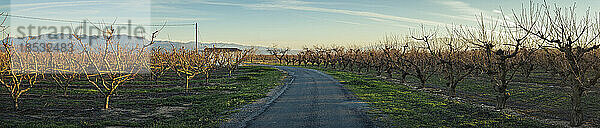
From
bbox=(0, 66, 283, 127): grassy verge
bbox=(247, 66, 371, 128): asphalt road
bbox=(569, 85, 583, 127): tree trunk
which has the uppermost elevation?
bbox=(569, 85, 583, 127): tree trunk

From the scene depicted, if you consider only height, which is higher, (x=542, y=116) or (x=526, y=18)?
(x=526, y=18)

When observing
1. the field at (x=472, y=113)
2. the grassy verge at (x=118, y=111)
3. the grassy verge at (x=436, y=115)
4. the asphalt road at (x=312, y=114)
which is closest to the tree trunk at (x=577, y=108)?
the field at (x=472, y=113)

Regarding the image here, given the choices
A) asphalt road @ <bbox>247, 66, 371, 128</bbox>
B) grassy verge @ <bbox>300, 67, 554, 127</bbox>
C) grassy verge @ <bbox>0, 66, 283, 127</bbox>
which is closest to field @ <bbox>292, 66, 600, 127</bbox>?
grassy verge @ <bbox>300, 67, 554, 127</bbox>

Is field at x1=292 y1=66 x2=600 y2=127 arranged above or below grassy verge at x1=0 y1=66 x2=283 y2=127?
above

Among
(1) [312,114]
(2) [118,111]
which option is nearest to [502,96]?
(1) [312,114]

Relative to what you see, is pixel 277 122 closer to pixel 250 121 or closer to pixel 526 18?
pixel 250 121

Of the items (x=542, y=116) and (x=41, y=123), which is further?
(x=542, y=116)

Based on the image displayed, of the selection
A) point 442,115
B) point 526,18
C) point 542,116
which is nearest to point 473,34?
point 526,18

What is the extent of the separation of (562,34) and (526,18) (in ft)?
5.88

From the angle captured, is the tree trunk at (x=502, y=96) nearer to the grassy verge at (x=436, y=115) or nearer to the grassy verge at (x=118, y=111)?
the grassy verge at (x=436, y=115)

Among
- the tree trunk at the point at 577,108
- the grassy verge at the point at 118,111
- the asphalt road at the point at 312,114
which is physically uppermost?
the tree trunk at the point at 577,108

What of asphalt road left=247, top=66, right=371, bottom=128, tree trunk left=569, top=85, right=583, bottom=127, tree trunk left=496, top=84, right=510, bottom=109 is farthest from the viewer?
tree trunk left=496, top=84, right=510, bottom=109

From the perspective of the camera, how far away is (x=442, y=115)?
1073 cm

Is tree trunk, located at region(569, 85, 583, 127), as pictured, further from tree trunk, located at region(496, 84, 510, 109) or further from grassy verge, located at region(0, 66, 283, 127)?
grassy verge, located at region(0, 66, 283, 127)
